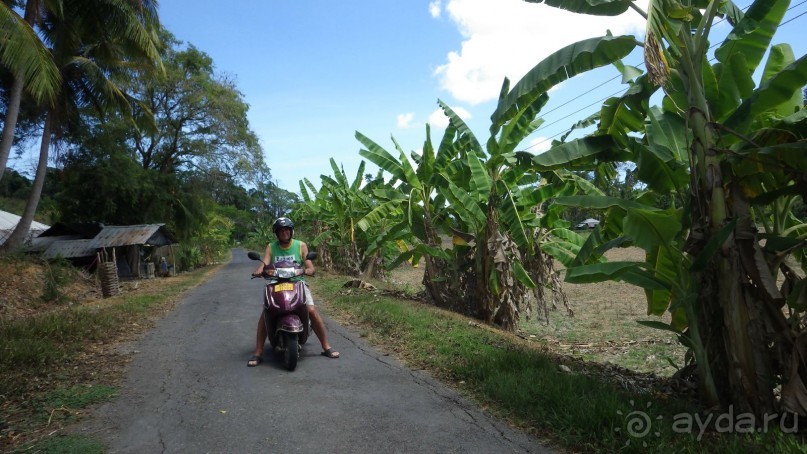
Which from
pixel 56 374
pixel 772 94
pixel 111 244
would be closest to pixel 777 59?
pixel 772 94

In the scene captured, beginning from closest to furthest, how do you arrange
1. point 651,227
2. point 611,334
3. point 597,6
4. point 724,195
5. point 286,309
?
point 724,195
point 651,227
point 597,6
point 286,309
point 611,334

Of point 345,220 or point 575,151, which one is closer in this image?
point 575,151

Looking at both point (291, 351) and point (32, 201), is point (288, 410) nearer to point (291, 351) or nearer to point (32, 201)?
point (291, 351)

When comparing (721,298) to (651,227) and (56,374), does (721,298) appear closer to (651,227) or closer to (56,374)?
(651,227)

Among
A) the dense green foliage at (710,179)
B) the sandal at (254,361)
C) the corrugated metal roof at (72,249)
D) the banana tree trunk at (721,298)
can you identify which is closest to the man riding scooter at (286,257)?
the sandal at (254,361)

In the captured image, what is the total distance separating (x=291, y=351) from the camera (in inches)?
221

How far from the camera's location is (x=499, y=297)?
953 centimetres

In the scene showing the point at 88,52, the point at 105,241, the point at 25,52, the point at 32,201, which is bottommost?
the point at 105,241

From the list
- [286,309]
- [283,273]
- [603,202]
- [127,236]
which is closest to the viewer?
[603,202]

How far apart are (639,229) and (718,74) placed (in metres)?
1.83

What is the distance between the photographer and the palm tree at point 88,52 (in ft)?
51.3

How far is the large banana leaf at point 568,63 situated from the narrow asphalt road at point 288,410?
9.74 feet

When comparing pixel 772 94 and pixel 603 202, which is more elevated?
pixel 772 94

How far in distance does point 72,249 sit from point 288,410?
19.9m
